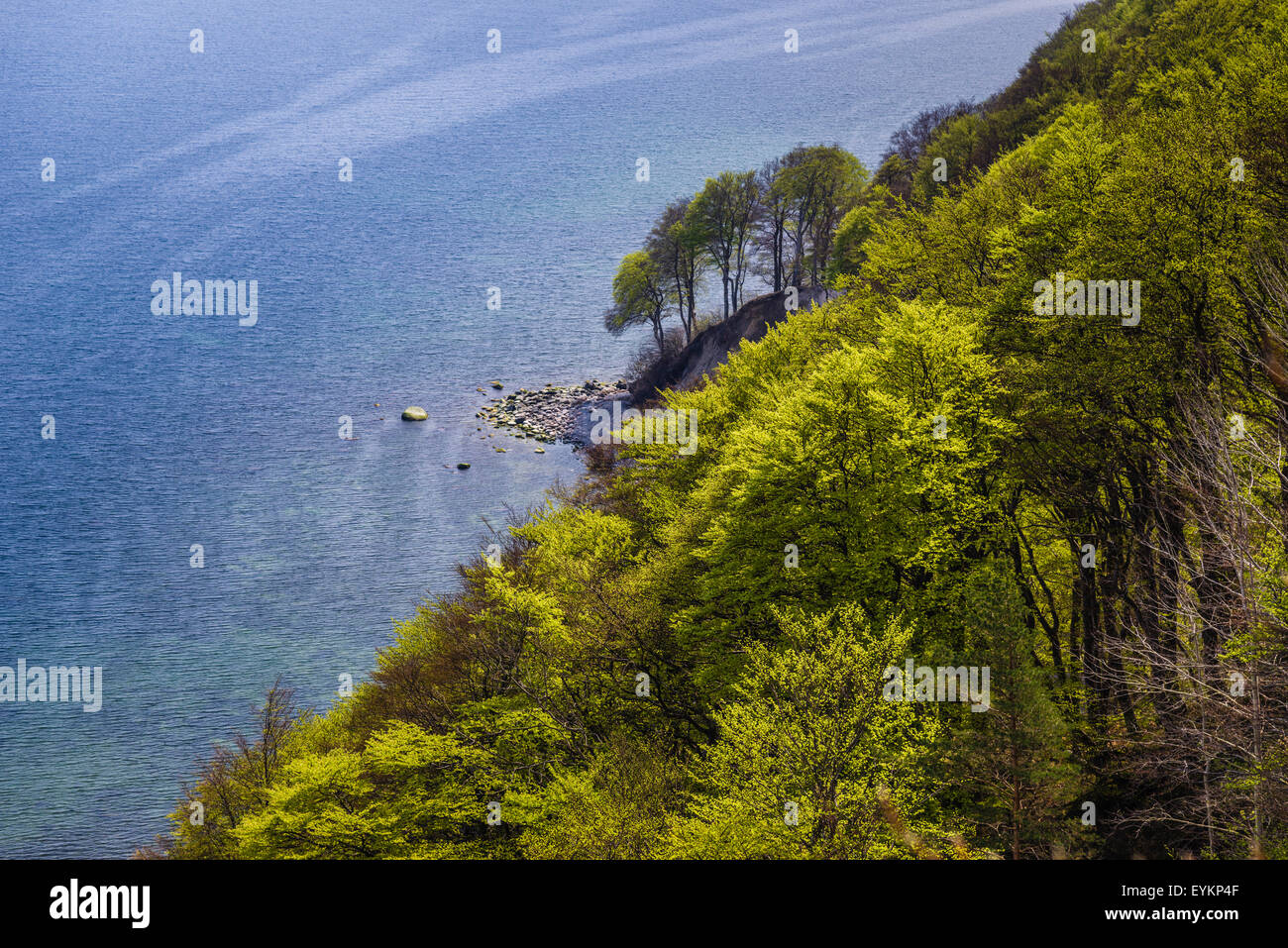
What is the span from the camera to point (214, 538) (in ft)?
266

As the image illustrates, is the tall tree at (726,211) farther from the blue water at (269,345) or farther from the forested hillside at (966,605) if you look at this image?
the forested hillside at (966,605)

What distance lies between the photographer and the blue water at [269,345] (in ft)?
214

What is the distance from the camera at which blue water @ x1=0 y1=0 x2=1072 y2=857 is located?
6512cm

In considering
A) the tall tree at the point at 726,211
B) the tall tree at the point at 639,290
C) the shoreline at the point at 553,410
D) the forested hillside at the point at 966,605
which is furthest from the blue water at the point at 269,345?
the forested hillside at the point at 966,605

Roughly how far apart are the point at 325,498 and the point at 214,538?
9639mm

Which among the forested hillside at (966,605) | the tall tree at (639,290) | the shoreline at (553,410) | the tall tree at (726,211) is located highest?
the tall tree at (726,211)

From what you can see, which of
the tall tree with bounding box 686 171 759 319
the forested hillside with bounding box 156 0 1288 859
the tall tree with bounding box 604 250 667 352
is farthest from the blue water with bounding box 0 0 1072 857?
the forested hillside with bounding box 156 0 1288 859

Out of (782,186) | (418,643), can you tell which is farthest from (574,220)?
(418,643)

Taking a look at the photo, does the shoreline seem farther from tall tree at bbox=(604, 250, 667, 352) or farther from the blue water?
tall tree at bbox=(604, 250, 667, 352)

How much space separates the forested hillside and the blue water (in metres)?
26.0

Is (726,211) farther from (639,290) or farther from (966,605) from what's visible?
(966,605)

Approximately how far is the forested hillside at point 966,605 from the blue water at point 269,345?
26.0m

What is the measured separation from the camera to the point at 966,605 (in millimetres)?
28016
